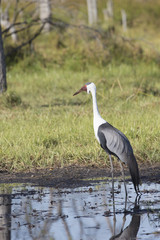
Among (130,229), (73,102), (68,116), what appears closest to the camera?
(130,229)

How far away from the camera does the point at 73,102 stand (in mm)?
10984

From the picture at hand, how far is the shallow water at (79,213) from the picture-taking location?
13.9 feet

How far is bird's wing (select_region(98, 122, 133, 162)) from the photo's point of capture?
5266 millimetres

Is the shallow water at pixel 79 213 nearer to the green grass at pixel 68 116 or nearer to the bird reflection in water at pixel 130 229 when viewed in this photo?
the bird reflection in water at pixel 130 229

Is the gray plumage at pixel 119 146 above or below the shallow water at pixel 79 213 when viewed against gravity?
above

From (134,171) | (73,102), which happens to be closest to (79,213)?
(134,171)

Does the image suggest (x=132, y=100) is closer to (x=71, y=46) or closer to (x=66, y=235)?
(x=71, y=46)

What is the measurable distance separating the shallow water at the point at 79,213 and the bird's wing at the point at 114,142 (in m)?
0.45

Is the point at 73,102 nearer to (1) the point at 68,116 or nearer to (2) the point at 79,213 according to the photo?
(1) the point at 68,116

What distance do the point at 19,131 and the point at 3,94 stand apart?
2544mm

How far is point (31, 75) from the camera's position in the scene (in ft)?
46.4

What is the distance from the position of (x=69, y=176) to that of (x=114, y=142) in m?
1.14

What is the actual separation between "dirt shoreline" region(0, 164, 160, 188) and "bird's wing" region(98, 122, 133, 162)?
2.35 feet

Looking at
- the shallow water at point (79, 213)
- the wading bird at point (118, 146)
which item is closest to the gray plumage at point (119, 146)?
the wading bird at point (118, 146)
